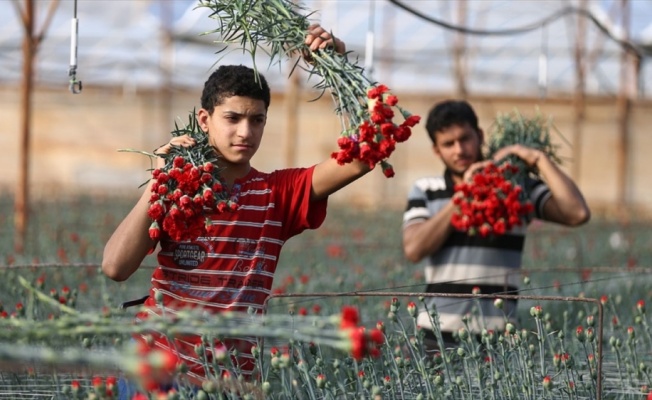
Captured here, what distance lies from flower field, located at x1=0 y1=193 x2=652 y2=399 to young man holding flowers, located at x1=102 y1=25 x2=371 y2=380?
105 millimetres

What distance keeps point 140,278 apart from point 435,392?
353 centimetres

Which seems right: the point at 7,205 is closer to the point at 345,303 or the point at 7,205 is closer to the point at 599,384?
the point at 345,303

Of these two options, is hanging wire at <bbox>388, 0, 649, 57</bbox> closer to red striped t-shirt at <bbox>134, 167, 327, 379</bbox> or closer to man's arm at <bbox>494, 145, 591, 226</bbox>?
man's arm at <bbox>494, 145, 591, 226</bbox>

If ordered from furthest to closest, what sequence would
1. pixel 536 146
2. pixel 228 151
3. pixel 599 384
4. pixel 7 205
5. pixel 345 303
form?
pixel 7 205 < pixel 345 303 < pixel 536 146 < pixel 228 151 < pixel 599 384

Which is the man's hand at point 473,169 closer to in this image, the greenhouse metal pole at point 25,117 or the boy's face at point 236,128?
the boy's face at point 236,128

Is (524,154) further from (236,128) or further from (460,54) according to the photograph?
(460,54)

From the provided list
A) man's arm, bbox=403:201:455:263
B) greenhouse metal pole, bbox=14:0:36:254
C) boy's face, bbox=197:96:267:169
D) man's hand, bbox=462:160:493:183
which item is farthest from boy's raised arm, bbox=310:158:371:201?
greenhouse metal pole, bbox=14:0:36:254

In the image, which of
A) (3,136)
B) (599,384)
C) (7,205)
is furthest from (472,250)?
(3,136)

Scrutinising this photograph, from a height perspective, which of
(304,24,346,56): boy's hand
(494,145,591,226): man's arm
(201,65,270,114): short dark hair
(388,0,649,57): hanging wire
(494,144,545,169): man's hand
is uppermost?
(388,0,649,57): hanging wire

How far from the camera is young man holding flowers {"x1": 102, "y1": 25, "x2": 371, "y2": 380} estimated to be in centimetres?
260

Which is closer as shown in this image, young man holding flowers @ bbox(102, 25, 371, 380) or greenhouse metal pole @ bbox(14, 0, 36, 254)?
young man holding flowers @ bbox(102, 25, 371, 380)

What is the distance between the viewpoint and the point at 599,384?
223 cm

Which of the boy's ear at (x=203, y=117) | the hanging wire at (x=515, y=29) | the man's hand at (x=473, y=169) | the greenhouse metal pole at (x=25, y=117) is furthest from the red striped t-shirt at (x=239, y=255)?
the greenhouse metal pole at (x=25, y=117)

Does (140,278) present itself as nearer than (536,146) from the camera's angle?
No
